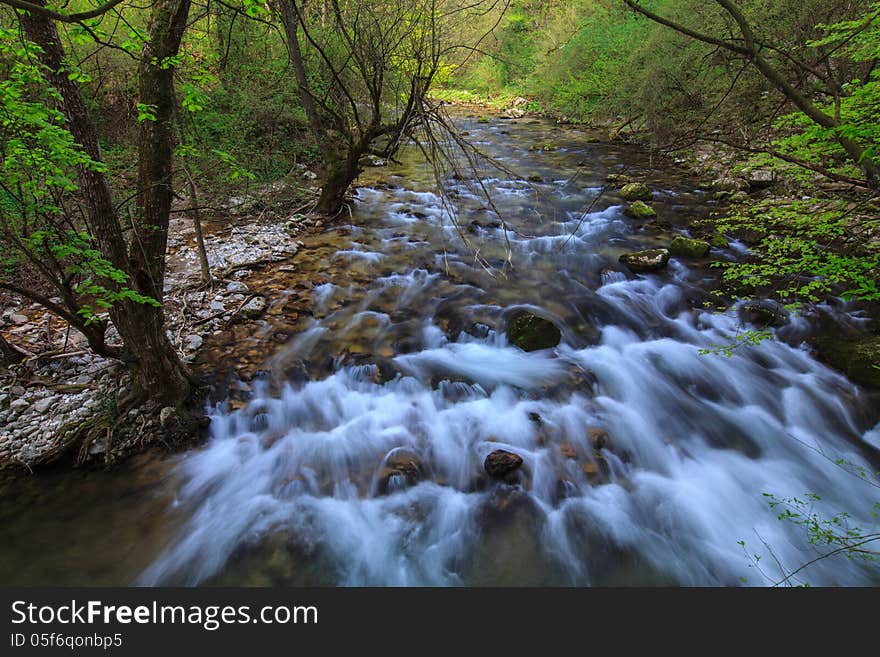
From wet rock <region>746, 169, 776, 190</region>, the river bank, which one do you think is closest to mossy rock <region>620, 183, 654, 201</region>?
the river bank

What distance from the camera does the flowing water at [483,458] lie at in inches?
134

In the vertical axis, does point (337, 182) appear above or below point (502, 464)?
above

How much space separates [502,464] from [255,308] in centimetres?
396

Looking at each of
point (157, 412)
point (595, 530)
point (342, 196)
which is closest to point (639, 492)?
point (595, 530)

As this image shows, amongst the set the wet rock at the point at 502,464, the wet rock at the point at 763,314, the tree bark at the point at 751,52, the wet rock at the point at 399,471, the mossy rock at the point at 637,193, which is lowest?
the wet rock at the point at 399,471

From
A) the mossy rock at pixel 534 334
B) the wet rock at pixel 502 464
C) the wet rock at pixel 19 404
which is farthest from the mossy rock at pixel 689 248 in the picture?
the wet rock at pixel 19 404

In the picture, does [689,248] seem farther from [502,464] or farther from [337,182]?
[337,182]

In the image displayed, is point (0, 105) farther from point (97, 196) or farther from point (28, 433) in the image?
point (28, 433)

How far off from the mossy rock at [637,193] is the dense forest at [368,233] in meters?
0.05

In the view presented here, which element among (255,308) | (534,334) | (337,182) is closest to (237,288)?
(255,308)

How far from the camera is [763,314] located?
5.70 metres

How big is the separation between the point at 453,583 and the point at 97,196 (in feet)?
12.9

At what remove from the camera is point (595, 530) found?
12.0 feet

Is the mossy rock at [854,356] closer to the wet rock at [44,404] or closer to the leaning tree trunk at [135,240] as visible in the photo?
the leaning tree trunk at [135,240]
